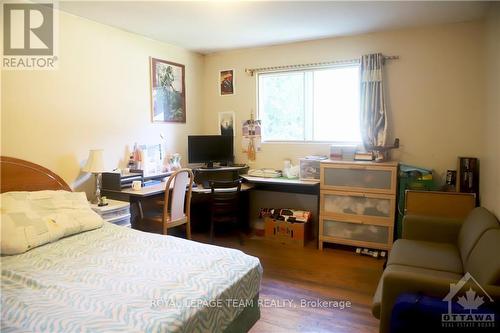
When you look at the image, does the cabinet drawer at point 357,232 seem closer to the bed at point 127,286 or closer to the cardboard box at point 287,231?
the cardboard box at point 287,231

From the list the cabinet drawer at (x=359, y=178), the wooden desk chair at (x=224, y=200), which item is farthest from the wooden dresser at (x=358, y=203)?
the wooden desk chair at (x=224, y=200)

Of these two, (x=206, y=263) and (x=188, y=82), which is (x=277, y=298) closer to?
(x=206, y=263)

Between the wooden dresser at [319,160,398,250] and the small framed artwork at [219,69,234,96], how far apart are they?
1758 mm

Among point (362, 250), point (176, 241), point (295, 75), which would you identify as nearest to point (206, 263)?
point (176, 241)

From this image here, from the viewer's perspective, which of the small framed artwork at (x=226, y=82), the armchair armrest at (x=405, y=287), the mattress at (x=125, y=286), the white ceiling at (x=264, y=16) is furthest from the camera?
the small framed artwork at (x=226, y=82)

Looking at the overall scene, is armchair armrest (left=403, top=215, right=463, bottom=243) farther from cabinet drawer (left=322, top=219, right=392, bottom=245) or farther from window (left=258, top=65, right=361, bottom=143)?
window (left=258, top=65, right=361, bottom=143)

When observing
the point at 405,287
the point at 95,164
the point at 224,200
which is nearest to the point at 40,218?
the point at 95,164

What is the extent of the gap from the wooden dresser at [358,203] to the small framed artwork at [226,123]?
1.52 meters

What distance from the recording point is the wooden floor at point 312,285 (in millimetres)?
2269

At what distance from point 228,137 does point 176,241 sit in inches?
93.0

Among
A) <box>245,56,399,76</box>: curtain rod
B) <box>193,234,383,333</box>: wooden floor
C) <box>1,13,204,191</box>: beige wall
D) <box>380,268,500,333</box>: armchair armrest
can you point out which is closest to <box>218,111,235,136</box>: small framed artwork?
<box>245,56,399,76</box>: curtain rod

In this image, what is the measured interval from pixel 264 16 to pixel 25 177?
248 cm

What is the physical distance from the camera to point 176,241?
2.20 meters

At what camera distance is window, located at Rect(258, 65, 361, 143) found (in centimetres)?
388
